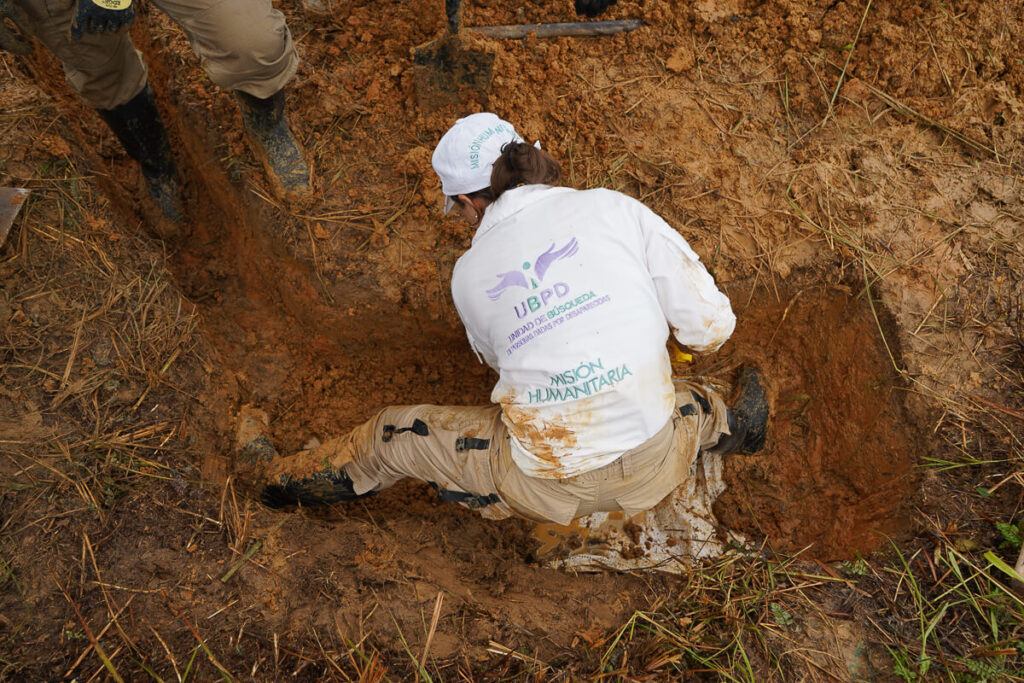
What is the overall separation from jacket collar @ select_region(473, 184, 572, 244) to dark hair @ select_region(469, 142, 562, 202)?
0.06 ft

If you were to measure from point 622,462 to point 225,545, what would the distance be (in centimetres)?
131

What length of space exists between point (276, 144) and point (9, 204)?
3.03ft

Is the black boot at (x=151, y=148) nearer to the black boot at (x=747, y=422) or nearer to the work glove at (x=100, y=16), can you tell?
the work glove at (x=100, y=16)

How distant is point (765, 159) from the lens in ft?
8.48

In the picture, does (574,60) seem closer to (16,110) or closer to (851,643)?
(16,110)

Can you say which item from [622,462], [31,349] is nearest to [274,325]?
[31,349]

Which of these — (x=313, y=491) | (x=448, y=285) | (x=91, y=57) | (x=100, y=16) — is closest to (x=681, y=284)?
(x=448, y=285)

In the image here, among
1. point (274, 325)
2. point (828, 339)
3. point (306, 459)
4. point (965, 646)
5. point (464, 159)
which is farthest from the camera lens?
point (274, 325)

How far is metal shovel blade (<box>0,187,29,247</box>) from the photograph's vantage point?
6.75ft

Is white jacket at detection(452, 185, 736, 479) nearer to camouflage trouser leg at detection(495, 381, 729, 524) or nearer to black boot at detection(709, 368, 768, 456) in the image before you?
camouflage trouser leg at detection(495, 381, 729, 524)

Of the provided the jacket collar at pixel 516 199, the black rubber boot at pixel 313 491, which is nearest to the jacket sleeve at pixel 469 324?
the jacket collar at pixel 516 199

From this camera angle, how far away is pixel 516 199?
1736 millimetres

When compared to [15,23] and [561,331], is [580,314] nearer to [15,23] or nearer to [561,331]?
[561,331]

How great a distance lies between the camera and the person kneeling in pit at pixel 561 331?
1631mm
